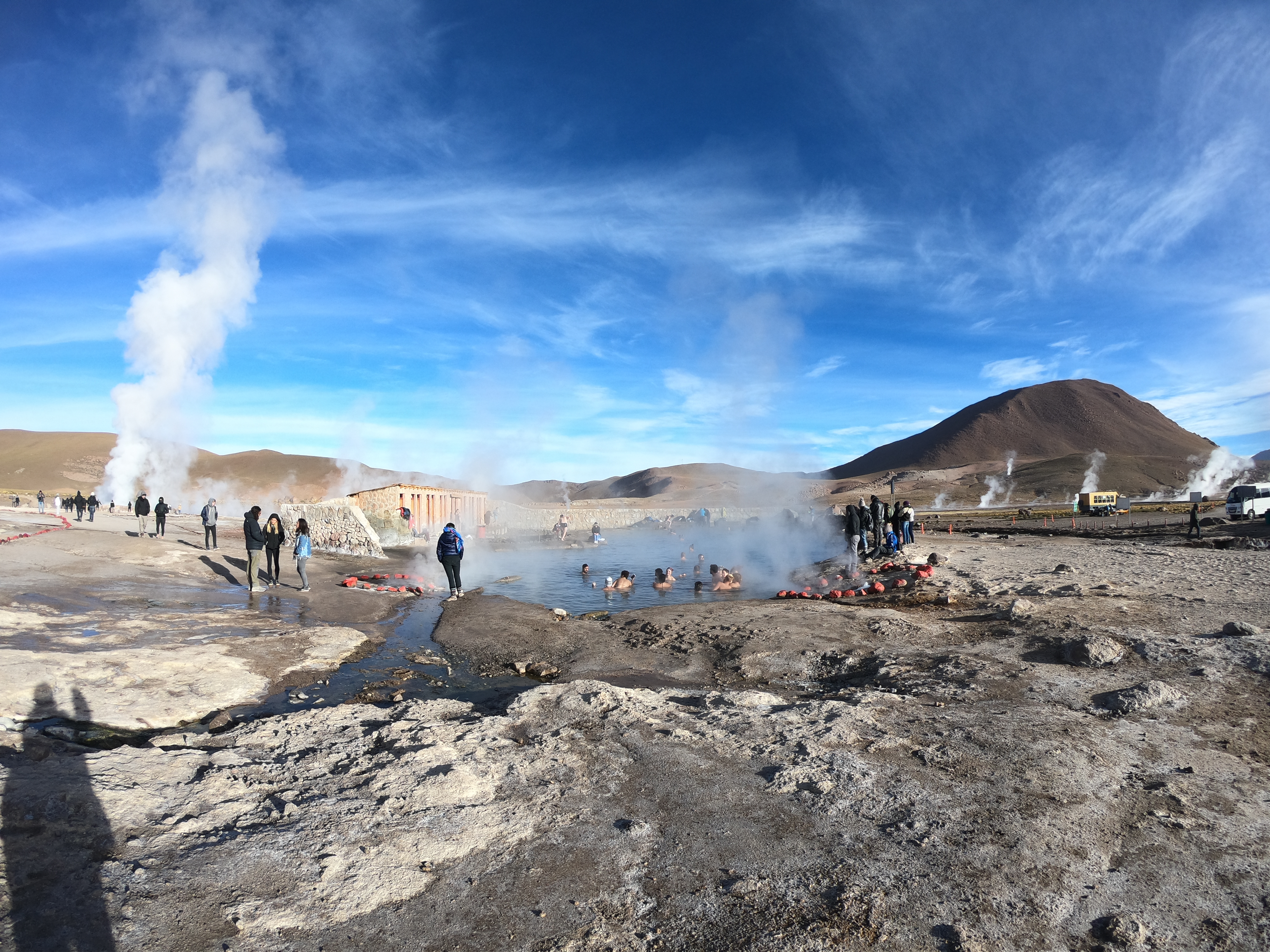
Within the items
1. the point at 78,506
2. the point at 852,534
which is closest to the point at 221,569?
the point at 852,534

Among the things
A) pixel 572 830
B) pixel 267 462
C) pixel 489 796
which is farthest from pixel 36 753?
pixel 267 462

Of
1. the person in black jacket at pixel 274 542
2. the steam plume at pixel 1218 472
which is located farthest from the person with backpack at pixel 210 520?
the steam plume at pixel 1218 472

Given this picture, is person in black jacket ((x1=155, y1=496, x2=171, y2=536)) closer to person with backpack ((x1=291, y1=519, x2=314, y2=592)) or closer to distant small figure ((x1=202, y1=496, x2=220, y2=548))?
distant small figure ((x1=202, y1=496, x2=220, y2=548))

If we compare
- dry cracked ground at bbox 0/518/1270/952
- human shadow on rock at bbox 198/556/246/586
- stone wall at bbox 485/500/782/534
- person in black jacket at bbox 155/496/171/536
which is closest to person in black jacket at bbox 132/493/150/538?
person in black jacket at bbox 155/496/171/536

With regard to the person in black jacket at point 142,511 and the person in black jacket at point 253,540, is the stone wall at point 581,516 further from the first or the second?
the person in black jacket at point 253,540

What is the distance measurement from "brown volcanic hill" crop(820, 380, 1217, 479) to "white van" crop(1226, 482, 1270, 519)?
347 ft

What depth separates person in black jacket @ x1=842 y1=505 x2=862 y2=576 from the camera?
60.5 ft

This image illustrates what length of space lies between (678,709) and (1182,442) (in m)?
186

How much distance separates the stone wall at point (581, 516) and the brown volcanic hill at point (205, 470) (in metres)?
49.0

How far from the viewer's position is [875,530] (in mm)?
20172

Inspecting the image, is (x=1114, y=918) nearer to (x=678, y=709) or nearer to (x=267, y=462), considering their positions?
(x=678, y=709)

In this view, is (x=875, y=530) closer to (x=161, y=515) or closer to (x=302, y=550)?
(x=302, y=550)

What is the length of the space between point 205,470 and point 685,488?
101m

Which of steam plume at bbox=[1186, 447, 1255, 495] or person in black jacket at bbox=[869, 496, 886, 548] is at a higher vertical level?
steam plume at bbox=[1186, 447, 1255, 495]
